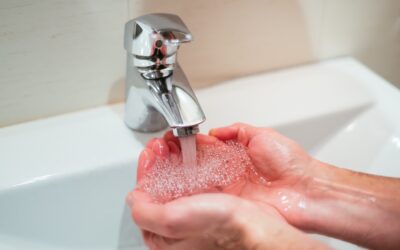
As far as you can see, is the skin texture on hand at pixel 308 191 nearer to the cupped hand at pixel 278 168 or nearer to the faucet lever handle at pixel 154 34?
the cupped hand at pixel 278 168

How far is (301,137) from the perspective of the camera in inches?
24.4

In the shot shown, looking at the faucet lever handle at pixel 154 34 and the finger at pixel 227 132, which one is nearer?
the faucet lever handle at pixel 154 34

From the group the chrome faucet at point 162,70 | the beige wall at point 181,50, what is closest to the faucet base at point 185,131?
the chrome faucet at point 162,70

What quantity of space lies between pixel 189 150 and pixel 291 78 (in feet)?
0.82

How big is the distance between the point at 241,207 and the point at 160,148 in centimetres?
13

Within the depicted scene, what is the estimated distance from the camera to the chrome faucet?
444mm

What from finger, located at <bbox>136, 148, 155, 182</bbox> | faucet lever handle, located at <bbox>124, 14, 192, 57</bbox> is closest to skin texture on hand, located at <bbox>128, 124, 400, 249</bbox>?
finger, located at <bbox>136, 148, 155, 182</bbox>

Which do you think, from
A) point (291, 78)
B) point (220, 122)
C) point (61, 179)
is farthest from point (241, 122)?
point (61, 179)

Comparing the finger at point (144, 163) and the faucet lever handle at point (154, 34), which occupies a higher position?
the faucet lever handle at point (154, 34)

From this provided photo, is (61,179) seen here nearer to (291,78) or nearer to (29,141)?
(29,141)

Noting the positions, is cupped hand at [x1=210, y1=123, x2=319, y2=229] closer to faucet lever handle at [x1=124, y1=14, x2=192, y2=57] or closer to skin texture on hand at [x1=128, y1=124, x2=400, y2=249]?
skin texture on hand at [x1=128, y1=124, x2=400, y2=249]

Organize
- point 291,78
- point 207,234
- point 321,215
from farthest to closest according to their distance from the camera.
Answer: point 291,78, point 321,215, point 207,234

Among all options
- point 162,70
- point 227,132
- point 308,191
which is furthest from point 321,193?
point 162,70

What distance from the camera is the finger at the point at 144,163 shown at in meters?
0.50
